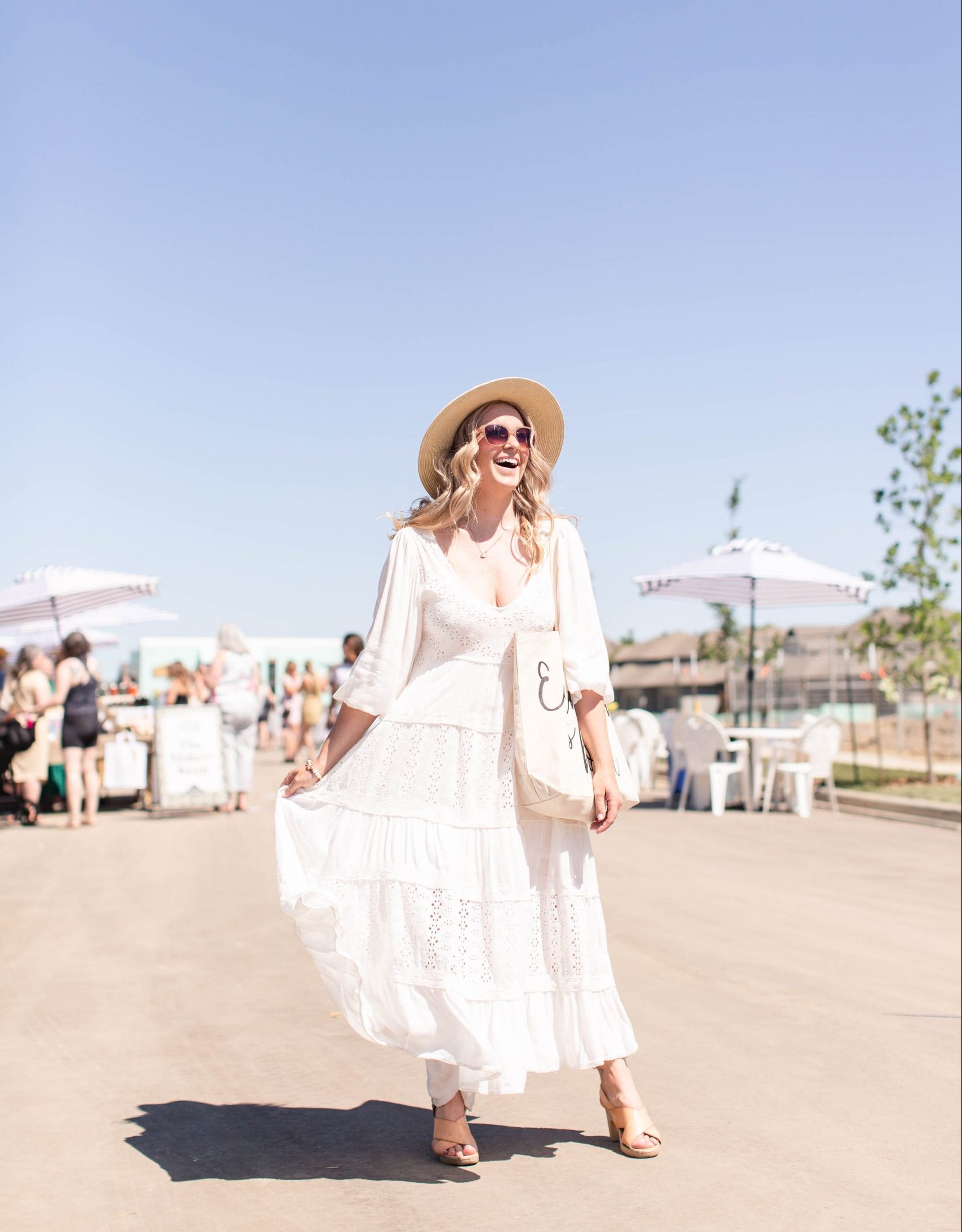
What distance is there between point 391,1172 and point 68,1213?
75 cm

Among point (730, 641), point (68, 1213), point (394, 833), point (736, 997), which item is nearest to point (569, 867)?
point (394, 833)

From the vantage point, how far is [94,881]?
8.41m

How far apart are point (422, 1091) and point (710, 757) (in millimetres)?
10485

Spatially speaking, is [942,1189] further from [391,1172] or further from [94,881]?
[94,881]

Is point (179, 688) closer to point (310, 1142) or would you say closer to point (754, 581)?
point (754, 581)

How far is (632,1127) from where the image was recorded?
3350mm

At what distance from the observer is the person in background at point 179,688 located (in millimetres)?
14477

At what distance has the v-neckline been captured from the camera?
338 cm

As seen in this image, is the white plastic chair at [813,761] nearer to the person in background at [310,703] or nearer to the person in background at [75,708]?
the person in background at [75,708]

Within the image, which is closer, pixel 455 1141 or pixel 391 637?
pixel 455 1141

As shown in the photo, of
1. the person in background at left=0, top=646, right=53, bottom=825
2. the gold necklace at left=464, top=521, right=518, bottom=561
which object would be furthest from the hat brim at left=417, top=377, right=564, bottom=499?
the person in background at left=0, top=646, right=53, bottom=825

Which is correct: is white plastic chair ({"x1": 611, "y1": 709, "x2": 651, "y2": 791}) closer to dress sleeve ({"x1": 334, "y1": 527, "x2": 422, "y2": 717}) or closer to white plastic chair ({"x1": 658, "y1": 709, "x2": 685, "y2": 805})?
white plastic chair ({"x1": 658, "y1": 709, "x2": 685, "y2": 805})

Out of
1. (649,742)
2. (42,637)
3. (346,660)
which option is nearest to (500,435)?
(346,660)

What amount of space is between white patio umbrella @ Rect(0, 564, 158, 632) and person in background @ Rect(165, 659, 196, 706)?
3.94 feet
